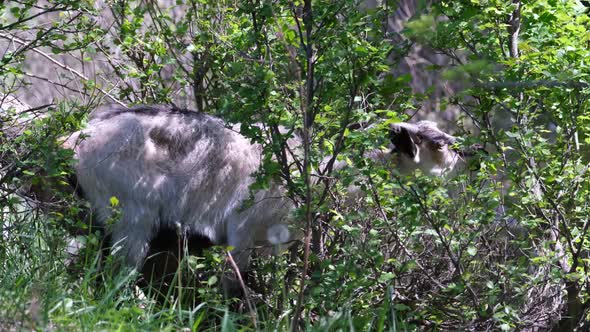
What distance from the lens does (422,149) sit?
6.07m

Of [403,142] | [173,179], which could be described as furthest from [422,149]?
[173,179]

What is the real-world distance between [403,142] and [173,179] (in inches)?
65.4

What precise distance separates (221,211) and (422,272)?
157 centimetres

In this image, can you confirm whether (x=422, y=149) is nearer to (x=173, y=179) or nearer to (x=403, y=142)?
(x=403, y=142)

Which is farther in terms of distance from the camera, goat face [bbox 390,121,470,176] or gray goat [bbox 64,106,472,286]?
goat face [bbox 390,121,470,176]

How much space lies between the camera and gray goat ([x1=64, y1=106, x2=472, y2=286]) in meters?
5.26

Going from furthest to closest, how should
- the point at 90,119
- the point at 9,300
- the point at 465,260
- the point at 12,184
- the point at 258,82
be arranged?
1. the point at 90,119
2. the point at 12,184
3. the point at 465,260
4. the point at 258,82
5. the point at 9,300

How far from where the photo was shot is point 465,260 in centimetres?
462

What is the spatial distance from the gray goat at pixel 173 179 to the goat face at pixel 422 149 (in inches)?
2.8

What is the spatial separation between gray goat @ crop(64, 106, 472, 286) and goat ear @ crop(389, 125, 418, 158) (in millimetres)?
14

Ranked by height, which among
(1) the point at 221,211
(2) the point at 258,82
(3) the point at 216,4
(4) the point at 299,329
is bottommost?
(4) the point at 299,329

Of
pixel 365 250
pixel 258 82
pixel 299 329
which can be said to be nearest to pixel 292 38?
pixel 258 82

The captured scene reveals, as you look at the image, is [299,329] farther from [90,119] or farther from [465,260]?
[90,119]

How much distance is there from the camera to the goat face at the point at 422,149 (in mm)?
5891
